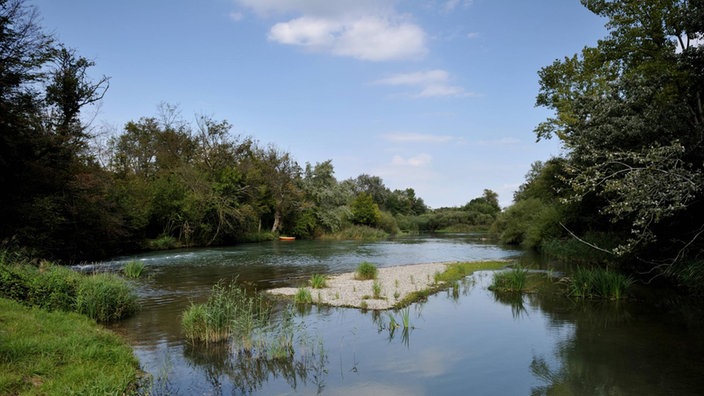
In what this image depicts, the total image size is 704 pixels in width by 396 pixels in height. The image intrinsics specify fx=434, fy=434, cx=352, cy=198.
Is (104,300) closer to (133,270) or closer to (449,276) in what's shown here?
(133,270)

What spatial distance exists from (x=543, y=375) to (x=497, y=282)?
31.0ft

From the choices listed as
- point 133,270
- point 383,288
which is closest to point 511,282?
point 383,288

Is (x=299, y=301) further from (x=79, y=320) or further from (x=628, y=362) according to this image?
(x=628, y=362)

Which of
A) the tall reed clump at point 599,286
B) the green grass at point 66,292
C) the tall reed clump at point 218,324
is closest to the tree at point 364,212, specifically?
the tall reed clump at point 599,286

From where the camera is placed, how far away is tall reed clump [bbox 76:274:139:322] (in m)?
11.2

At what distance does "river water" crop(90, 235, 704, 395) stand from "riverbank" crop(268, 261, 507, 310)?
2.49ft

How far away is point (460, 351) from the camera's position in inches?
385

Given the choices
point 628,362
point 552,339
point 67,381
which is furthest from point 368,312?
point 67,381

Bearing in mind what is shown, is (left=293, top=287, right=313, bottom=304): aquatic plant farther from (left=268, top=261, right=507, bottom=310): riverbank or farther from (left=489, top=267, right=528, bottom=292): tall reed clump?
(left=489, top=267, right=528, bottom=292): tall reed clump

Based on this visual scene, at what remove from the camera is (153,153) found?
48719 millimetres

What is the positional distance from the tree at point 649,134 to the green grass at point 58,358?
35.3 ft

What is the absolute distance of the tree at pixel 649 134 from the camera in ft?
35.2

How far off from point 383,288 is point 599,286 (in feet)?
25.0

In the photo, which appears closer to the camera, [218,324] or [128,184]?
[218,324]
